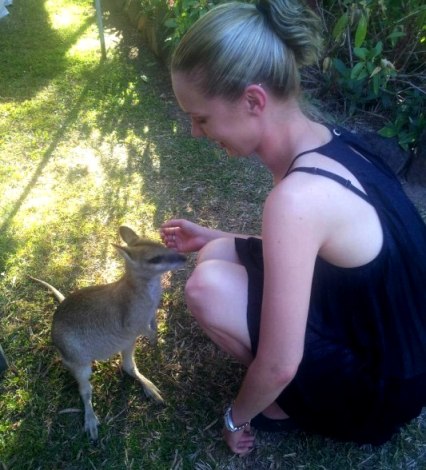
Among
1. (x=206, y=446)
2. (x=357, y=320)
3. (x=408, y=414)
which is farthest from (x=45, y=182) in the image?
(x=408, y=414)

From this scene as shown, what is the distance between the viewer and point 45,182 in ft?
10.9

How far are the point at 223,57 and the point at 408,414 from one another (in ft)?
4.66

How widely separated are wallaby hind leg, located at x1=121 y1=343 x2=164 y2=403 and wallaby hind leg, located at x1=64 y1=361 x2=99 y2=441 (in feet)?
0.60

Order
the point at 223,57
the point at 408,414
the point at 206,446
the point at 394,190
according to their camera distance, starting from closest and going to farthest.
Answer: the point at 223,57 → the point at 394,190 → the point at 408,414 → the point at 206,446

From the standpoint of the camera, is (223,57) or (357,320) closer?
(223,57)

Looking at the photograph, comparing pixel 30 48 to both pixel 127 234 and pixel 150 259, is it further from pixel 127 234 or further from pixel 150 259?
pixel 150 259

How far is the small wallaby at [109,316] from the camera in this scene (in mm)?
2051

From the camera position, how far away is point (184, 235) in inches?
90.9

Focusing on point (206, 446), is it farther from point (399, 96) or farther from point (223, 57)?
point (399, 96)

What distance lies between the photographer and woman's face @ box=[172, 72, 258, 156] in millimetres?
1449

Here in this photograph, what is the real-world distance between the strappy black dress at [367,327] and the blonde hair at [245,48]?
0.28 m

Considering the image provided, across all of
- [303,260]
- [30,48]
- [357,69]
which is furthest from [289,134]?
[30,48]

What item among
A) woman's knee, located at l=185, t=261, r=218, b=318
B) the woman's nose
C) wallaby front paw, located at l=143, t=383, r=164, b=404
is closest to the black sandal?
wallaby front paw, located at l=143, t=383, r=164, b=404

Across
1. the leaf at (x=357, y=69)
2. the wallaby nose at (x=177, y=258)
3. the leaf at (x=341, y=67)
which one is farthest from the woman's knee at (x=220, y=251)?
the leaf at (x=341, y=67)
